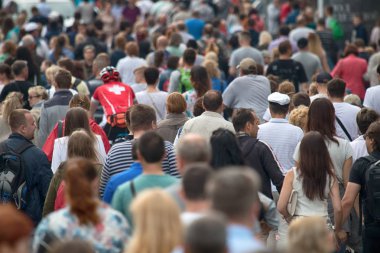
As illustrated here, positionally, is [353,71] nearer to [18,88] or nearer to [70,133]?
[18,88]

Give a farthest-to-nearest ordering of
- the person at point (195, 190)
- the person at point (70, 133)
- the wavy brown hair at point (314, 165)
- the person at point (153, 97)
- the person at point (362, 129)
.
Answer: the person at point (153, 97) < the person at point (362, 129) < the person at point (70, 133) < the wavy brown hair at point (314, 165) < the person at point (195, 190)

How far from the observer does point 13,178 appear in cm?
1141

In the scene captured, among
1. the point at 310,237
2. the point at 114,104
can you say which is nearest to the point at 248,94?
the point at 114,104

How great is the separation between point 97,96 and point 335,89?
11.0 ft

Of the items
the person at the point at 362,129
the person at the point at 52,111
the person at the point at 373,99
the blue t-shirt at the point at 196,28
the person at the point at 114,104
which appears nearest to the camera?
the person at the point at 362,129

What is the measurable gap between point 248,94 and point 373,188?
196 inches

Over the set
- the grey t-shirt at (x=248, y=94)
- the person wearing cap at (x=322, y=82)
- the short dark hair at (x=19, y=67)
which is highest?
the person wearing cap at (x=322, y=82)

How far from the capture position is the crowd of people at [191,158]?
6.61 metres

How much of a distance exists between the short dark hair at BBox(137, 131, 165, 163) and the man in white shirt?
5128 mm

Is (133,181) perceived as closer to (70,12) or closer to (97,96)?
(97,96)

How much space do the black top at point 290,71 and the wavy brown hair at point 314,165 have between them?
815cm

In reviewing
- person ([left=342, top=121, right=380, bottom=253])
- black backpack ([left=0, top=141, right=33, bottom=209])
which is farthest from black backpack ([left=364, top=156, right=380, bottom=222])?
black backpack ([left=0, top=141, right=33, bottom=209])

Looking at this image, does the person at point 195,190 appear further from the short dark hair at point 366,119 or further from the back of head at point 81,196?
the short dark hair at point 366,119

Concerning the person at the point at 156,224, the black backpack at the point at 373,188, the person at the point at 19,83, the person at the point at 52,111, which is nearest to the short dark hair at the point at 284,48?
the person at the point at 19,83
